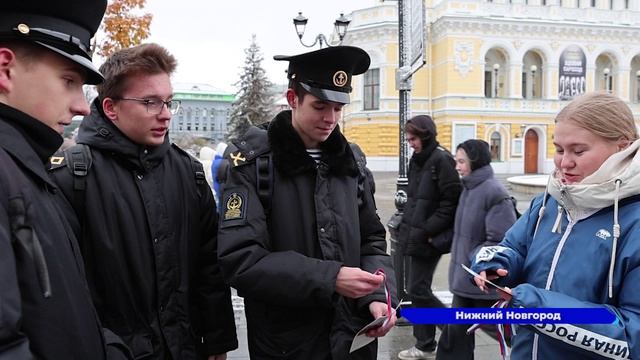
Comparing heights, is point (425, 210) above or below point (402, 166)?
below

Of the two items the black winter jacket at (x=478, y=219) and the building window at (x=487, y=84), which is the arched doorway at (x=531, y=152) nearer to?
the building window at (x=487, y=84)

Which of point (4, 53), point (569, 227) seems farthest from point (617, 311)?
point (4, 53)

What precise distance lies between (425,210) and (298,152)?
2.81m

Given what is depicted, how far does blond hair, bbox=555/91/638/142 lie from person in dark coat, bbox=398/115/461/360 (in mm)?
2742

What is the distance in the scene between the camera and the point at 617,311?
1938 mm

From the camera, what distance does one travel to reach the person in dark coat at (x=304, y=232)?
7.26 feet

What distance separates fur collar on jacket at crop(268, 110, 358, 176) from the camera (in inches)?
96.4

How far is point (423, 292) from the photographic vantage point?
509cm

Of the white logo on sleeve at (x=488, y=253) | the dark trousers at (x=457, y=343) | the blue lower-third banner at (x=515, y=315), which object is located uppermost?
the white logo on sleeve at (x=488, y=253)

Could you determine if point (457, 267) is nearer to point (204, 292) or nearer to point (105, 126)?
point (204, 292)

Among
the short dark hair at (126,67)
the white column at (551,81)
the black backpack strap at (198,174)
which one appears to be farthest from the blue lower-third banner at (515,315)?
the white column at (551,81)

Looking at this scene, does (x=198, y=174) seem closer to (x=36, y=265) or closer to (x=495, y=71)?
(x=36, y=265)

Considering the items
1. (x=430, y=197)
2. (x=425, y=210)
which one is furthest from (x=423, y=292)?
(x=430, y=197)

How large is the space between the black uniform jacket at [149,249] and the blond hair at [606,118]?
1843mm
